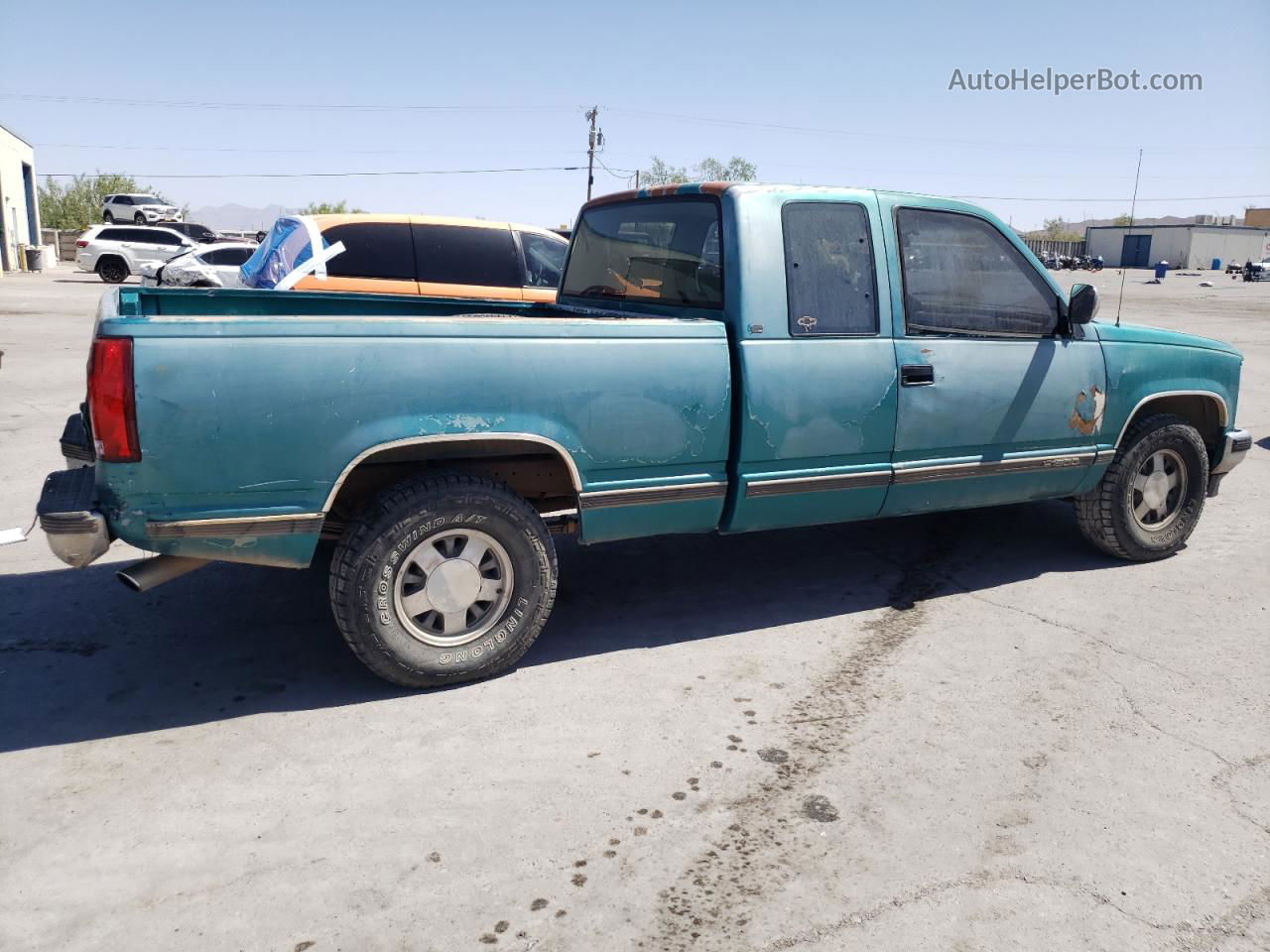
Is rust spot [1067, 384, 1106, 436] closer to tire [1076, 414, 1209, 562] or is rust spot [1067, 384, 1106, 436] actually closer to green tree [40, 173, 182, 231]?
tire [1076, 414, 1209, 562]

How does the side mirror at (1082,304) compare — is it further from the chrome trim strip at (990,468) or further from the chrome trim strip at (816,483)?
the chrome trim strip at (816,483)

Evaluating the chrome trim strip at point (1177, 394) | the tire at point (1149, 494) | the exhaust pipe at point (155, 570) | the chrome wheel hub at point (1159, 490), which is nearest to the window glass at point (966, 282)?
the chrome trim strip at point (1177, 394)

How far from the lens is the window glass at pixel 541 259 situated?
10.3 m

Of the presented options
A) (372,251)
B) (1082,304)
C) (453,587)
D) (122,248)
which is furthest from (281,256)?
(122,248)

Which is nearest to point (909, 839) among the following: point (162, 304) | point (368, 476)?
point (368, 476)

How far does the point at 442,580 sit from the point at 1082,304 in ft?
11.2

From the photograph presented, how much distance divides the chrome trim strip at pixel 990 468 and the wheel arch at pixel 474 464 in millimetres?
1650

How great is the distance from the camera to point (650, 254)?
505 centimetres

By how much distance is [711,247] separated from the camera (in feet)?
15.0

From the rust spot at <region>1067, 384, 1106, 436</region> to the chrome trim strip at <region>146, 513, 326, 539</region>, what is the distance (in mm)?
3802

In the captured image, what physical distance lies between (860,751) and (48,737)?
9.54ft

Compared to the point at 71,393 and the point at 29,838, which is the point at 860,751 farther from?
the point at 71,393

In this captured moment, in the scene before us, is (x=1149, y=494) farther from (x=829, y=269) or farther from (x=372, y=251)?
(x=372, y=251)

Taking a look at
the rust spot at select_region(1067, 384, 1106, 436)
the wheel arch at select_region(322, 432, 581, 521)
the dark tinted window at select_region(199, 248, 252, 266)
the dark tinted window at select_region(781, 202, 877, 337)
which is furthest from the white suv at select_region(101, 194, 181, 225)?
the rust spot at select_region(1067, 384, 1106, 436)
